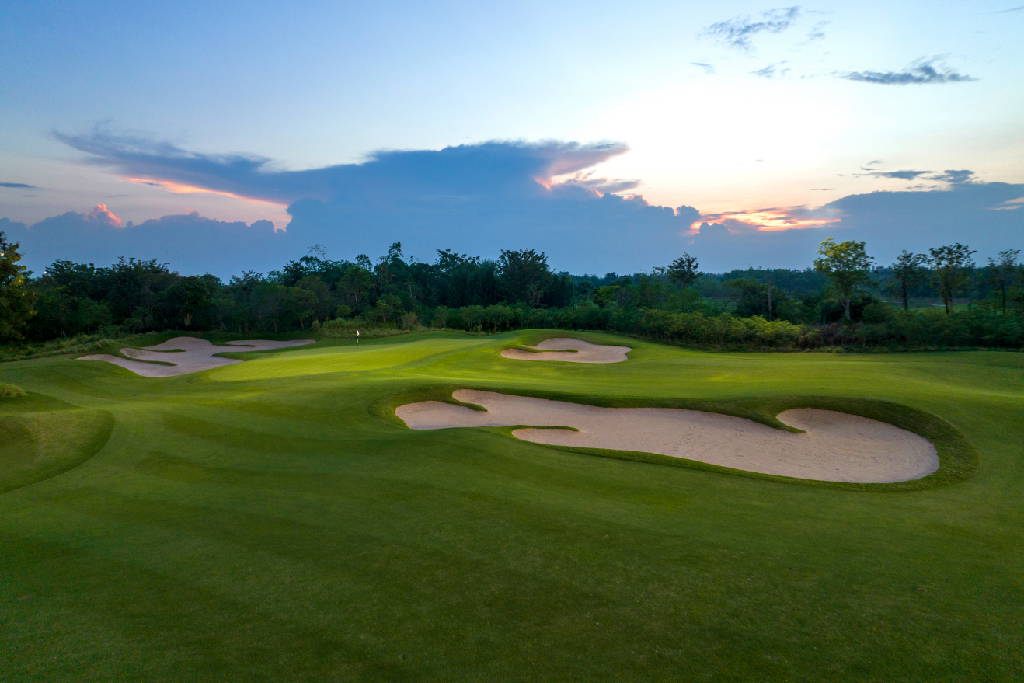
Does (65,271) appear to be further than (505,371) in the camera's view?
Yes

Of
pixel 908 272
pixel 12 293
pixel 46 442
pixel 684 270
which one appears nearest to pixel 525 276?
pixel 684 270

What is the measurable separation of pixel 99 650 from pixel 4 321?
19.2m

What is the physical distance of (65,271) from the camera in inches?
2116

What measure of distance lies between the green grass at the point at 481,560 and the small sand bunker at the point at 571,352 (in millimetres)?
18265

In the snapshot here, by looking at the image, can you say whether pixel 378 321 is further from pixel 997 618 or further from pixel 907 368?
pixel 997 618

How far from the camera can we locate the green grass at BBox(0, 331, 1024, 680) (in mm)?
4172

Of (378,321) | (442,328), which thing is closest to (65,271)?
(378,321)

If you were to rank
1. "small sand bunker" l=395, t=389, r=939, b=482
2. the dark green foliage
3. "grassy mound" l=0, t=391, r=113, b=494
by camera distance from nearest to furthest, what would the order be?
1. "grassy mound" l=0, t=391, r=113, b=494
2. "small sand bunker" l=395, t=389, r=939, b=482
3. the dark green foliage

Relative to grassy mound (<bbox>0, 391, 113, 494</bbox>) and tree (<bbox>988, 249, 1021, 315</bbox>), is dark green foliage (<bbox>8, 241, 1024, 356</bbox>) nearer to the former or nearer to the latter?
tree (<bbox>988, 249, 1021, 315</bbox>)

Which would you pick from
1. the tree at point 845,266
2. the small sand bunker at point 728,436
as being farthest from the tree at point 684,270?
the small sand bunker at point 728,436

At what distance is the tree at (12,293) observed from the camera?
50.5 ft

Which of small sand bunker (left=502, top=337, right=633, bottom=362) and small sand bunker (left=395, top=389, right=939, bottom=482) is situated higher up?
small sand bunker (left=502, top=337, right=633, bottom=362)

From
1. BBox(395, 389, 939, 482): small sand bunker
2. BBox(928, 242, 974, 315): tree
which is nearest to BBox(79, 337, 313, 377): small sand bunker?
BBox(395, 389, 939, 482): small sand bunker

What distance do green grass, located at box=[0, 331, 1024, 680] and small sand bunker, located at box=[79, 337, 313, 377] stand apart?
21467mm
